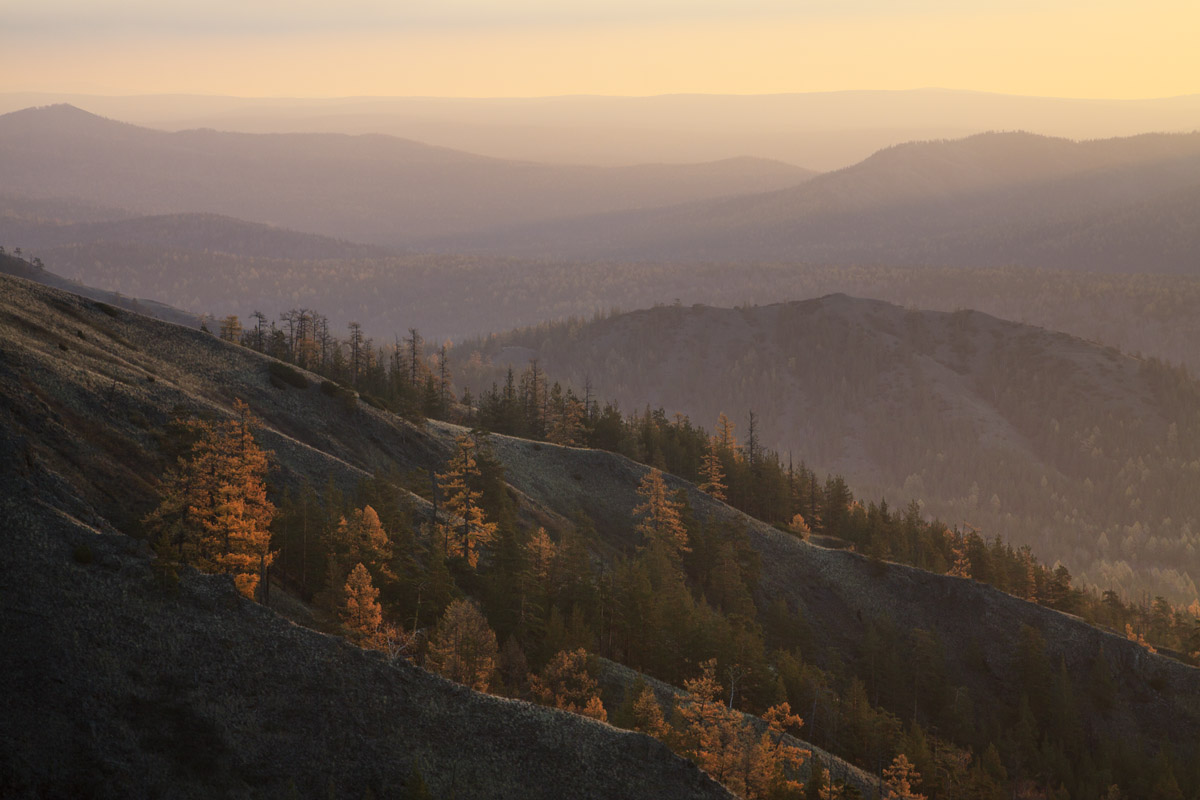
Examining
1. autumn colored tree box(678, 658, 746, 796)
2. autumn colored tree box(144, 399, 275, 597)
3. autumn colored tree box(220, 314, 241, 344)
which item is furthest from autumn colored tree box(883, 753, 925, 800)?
autumn colored tree box(220, 314, 241, 344)

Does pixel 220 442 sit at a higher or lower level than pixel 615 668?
higher

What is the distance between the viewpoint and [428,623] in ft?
214

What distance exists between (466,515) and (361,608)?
25.2m

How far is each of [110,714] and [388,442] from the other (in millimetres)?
63032

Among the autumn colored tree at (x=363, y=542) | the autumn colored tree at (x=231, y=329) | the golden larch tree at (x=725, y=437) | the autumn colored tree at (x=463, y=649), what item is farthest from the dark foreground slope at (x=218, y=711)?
the golden larch tree at (x=725, y=437)

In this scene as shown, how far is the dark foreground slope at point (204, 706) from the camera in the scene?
41.6 m

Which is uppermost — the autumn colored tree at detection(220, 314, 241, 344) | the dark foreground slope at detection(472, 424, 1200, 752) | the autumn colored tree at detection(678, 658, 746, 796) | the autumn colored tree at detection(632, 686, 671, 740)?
the autumn colored tree at detection(220, 314, 241, 344)

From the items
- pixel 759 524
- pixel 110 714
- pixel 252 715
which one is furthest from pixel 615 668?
pixel 759 524

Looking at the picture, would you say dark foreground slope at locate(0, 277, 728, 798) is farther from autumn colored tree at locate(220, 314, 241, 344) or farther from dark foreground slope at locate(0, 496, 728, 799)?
autumn colored tree at locate(220, 314, 241, 344)

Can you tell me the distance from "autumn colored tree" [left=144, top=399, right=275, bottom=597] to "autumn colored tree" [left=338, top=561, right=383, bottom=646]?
17.2ft

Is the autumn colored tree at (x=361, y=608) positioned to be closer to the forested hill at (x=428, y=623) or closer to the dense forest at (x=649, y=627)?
the dense forest at (x=649, y=627)

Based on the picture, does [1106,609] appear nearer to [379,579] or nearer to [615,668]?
[615,668]

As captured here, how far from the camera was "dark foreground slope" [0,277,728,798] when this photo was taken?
41.6 m

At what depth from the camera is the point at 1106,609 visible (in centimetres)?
15312
